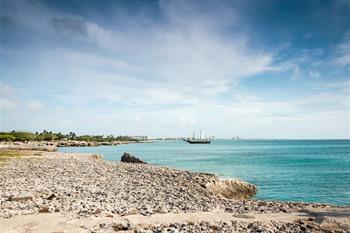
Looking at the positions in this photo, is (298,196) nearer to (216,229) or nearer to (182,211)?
(182,211)

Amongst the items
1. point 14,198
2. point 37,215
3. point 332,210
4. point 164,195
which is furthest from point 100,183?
point 332,210

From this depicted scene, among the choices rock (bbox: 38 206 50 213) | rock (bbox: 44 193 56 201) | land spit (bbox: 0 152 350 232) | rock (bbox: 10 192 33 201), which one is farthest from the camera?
rock (bbox: 44 193 56 201)

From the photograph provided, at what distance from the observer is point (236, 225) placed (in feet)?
48.5

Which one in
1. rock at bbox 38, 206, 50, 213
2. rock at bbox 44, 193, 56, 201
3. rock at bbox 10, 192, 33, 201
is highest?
rock at bbox 10, 192, 33, 201

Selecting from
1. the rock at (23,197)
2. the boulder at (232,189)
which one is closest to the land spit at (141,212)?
the rock at (23,197)

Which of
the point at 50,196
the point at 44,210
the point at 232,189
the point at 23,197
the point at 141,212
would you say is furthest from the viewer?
the point at 232,189

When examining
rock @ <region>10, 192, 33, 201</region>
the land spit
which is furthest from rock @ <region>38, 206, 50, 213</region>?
rock @ <region>10, 192, 33, 201</region>

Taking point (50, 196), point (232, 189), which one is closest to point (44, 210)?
point (50, 196)

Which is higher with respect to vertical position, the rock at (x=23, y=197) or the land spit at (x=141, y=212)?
the rock at (x=23, y=197)

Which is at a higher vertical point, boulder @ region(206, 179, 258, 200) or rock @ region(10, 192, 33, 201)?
rock @ region(10, 192, 33, 201)

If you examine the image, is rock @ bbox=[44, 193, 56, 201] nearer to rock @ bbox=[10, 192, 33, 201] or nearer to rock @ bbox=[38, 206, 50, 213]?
rock @ bbox=[10, 192, 33, 201]

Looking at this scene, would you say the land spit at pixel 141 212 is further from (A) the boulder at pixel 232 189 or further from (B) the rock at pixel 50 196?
(A) the boulder at pixel 232 189

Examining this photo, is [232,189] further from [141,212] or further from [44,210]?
[44,210]

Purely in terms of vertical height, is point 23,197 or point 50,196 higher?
point 23,197
